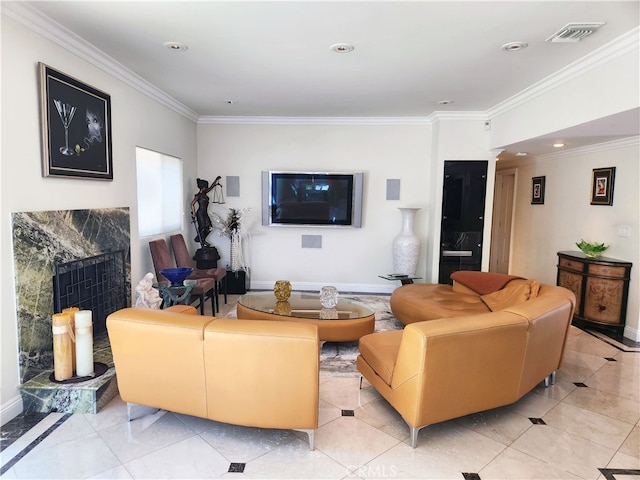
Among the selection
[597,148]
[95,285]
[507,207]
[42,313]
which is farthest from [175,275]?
[507,207]

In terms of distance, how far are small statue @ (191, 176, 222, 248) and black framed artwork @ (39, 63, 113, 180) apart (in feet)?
6.35

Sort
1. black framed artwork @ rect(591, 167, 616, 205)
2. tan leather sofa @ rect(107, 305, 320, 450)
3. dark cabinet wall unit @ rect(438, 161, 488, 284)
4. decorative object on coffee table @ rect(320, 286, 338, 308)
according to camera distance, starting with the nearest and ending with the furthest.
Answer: tan leather sofa @ rect(107, 305, 320, 450) < decorative object on coffee table @ rect(320, 286, 338, 308) < black framed artwork @ rect(591, 167, 616, 205) < dark cabinet wall unit @ rect(438, 161, 488, 284)

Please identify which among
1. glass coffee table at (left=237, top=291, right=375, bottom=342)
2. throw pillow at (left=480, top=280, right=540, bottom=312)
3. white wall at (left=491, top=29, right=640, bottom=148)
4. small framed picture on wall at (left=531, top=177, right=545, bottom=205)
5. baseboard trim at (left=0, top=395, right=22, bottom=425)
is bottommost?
baseboard trim at (left=0, top=395, right=22, bottom=425)

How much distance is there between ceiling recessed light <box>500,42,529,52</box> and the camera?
292 centimetres

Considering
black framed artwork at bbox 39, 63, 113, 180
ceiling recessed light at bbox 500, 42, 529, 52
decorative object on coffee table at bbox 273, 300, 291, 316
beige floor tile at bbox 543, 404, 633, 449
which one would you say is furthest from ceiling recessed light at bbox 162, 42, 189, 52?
beige floor tile at bbox 543, 404, 633, 449

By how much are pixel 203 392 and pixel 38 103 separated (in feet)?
7.49

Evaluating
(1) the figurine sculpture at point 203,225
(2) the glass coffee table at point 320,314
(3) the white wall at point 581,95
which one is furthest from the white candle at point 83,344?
(3) the white wall at point 581,95

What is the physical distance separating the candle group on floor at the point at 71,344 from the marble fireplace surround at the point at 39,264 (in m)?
0.12

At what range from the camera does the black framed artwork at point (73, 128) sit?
2695 millimetres

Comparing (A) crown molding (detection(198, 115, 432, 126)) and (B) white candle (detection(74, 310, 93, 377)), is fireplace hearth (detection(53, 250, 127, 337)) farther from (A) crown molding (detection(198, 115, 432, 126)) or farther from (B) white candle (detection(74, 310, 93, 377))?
(A) crown molding (detection(198, 115, 432, 126))

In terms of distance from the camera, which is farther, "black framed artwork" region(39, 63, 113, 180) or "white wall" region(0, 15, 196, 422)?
"black framed artwork" region(39, 63, 113, 180)

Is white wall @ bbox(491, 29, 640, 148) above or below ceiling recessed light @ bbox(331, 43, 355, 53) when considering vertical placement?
below

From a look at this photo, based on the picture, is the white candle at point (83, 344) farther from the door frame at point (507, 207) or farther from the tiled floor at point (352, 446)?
the door frame at point (507, 207)

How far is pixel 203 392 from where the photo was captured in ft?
Result: 7.18
